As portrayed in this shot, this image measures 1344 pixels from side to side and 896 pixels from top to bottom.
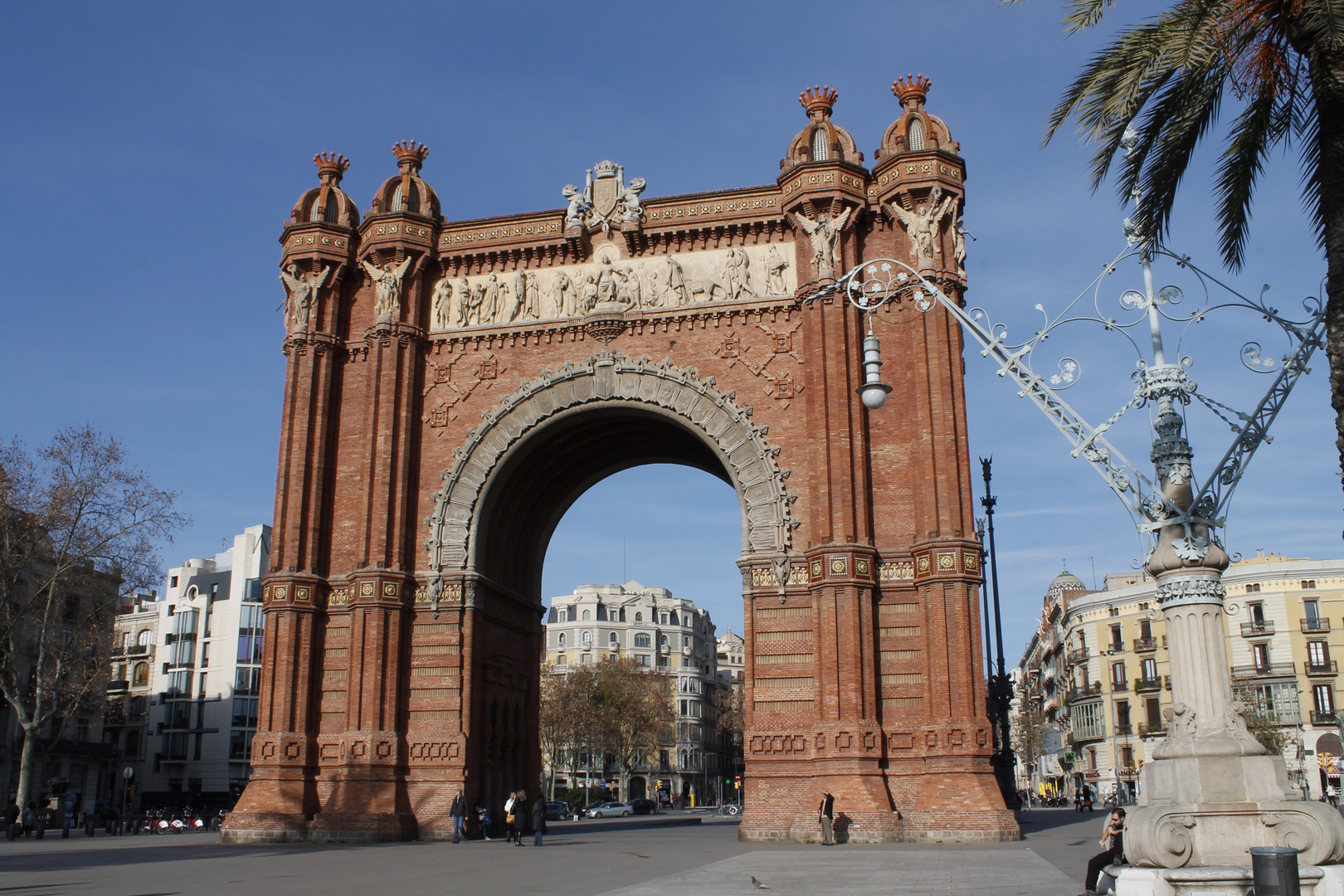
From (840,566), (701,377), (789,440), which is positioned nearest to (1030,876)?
(840,566)

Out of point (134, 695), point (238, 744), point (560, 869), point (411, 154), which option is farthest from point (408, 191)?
point (134, 695)

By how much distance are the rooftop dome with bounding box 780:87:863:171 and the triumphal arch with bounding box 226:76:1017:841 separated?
0.09m

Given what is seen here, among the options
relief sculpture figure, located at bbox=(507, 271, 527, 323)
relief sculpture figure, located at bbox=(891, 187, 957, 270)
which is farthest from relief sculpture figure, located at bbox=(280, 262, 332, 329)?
relief sculpture figure, located at bbox=(891, 187, 957, 270)

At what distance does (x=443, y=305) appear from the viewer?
31.2m

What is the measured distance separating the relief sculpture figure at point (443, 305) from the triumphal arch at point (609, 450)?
0.33 feet

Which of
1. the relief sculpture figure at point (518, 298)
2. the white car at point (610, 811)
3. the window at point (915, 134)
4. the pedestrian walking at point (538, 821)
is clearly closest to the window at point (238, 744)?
the white car at point (610, 811)

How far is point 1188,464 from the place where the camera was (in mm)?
11773

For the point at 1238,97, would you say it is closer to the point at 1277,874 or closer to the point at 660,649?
the point at 1277,874

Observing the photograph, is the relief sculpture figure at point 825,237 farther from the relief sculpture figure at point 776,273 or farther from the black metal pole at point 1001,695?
the black metal pole at point 1001,695

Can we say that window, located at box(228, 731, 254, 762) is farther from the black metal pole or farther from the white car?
the black metal pole

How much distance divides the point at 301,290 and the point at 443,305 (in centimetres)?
381

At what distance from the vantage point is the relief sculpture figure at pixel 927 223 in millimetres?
27250

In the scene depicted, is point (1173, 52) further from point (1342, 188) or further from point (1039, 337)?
point (1039, 337)

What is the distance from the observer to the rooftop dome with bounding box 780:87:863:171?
28469mm
